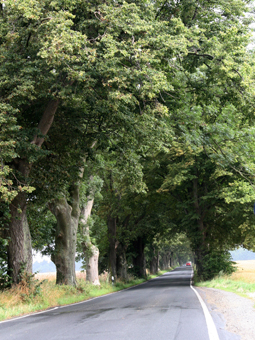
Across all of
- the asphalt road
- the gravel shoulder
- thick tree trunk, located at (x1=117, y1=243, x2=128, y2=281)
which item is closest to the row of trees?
the asphalt road

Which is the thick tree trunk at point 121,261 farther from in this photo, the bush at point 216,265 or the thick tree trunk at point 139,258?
the bush at point 216,265

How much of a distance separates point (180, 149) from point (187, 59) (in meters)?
8.94

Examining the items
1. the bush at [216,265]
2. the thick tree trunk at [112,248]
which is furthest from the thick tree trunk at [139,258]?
the bush at [216,265]

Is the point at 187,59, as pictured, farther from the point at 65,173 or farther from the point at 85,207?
the point at 85,207

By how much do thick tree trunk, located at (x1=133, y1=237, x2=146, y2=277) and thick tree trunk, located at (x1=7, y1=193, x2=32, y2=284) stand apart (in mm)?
26469

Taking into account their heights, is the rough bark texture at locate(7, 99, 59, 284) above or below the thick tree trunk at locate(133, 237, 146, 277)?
above

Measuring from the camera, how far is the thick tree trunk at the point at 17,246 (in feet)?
40.7

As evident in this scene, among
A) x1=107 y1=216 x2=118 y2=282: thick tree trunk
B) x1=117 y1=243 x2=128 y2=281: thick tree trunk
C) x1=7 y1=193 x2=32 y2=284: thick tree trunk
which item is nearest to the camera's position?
x1=7 y1=193 x2=32 y2=284: thick tree trunk

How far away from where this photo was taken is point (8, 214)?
1245 centimetres

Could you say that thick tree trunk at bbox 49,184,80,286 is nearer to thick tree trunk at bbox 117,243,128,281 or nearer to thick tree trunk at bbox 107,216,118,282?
thick tree trunk at bbox 107,216,118,282

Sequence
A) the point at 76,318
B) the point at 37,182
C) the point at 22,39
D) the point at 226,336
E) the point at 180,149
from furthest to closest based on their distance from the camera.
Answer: the point at 180,149, the point at 37,182, the point at 22,39, the point at 76,318, the point at 226,336

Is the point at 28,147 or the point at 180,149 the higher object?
the point at 180,149

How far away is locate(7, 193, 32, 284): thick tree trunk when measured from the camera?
40.7 feet

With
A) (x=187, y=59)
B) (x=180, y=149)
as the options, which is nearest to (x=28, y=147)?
(x=187, y=59)
